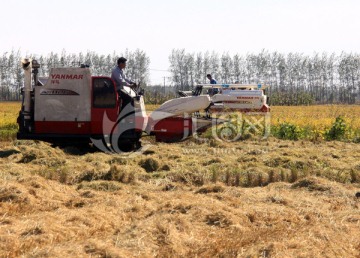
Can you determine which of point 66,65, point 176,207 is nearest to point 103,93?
point 176,207

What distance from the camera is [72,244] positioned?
509 centimetres

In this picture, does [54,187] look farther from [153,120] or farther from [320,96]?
[320,96]

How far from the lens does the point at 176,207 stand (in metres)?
6.75

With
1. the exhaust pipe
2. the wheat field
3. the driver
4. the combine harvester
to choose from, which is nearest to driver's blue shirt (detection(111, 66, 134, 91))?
the driver

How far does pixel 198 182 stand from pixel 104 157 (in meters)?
3.50

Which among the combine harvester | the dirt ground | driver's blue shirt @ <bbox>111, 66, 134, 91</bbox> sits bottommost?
the dirt ground

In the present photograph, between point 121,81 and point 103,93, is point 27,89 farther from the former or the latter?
point 121,81

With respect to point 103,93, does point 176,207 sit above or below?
below

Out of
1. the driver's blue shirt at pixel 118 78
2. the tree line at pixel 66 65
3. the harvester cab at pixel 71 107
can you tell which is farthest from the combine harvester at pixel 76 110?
the tree line at pixel 66 65

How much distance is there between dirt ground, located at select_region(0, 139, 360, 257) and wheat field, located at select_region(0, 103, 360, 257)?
0.02 meters

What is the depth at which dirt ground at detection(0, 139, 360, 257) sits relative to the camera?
5230 millimetres

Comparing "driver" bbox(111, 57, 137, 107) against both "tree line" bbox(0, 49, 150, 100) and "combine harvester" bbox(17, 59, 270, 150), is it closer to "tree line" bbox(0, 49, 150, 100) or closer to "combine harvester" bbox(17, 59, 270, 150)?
"combine harvester" bbox(17, 59, 270, 150)

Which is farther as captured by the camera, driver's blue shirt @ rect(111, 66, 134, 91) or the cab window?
driver's blue shirt @ rect(111, 66, 134, 91)

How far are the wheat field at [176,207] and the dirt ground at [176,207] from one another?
0.02 m
